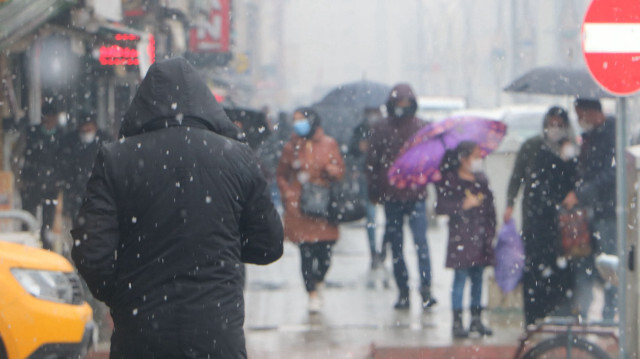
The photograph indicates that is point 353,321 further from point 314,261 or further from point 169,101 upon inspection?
point 169,101

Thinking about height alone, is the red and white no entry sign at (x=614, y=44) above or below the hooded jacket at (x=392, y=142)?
above

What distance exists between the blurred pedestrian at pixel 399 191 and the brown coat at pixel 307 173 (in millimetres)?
382

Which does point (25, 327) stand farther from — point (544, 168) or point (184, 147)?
point (544, 168)

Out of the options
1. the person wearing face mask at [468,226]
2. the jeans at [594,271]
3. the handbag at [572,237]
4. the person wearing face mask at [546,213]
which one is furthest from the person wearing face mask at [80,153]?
the jeans at [594,271]

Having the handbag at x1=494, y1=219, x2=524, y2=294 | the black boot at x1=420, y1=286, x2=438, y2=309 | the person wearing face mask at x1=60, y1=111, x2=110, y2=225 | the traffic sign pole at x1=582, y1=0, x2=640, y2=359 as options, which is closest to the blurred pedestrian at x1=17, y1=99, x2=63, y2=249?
the person wearing face mask at x1=60, y1=111, x2=110, y2=225

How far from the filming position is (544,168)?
7992 millimetres

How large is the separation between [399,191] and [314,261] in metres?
1.00

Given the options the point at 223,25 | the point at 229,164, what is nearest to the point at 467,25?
the point at 223,25

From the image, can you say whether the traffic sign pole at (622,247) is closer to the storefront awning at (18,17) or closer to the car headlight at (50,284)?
the car headlight at (50,284)

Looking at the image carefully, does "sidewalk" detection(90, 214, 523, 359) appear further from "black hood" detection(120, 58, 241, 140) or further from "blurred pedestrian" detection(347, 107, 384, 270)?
"black hood" detection(120, 58, 241, 140)

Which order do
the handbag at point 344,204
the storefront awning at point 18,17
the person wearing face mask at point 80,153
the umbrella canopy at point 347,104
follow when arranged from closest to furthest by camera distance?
the handbag at point 344,204
the storefront awning at point 18,17
the person wearing face mask at point 80,153
the umbrella canopy at point 347,104

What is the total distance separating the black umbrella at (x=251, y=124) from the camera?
9.84 m

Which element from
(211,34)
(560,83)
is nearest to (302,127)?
(560,83)

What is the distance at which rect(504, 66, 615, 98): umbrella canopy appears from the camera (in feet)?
28.6
